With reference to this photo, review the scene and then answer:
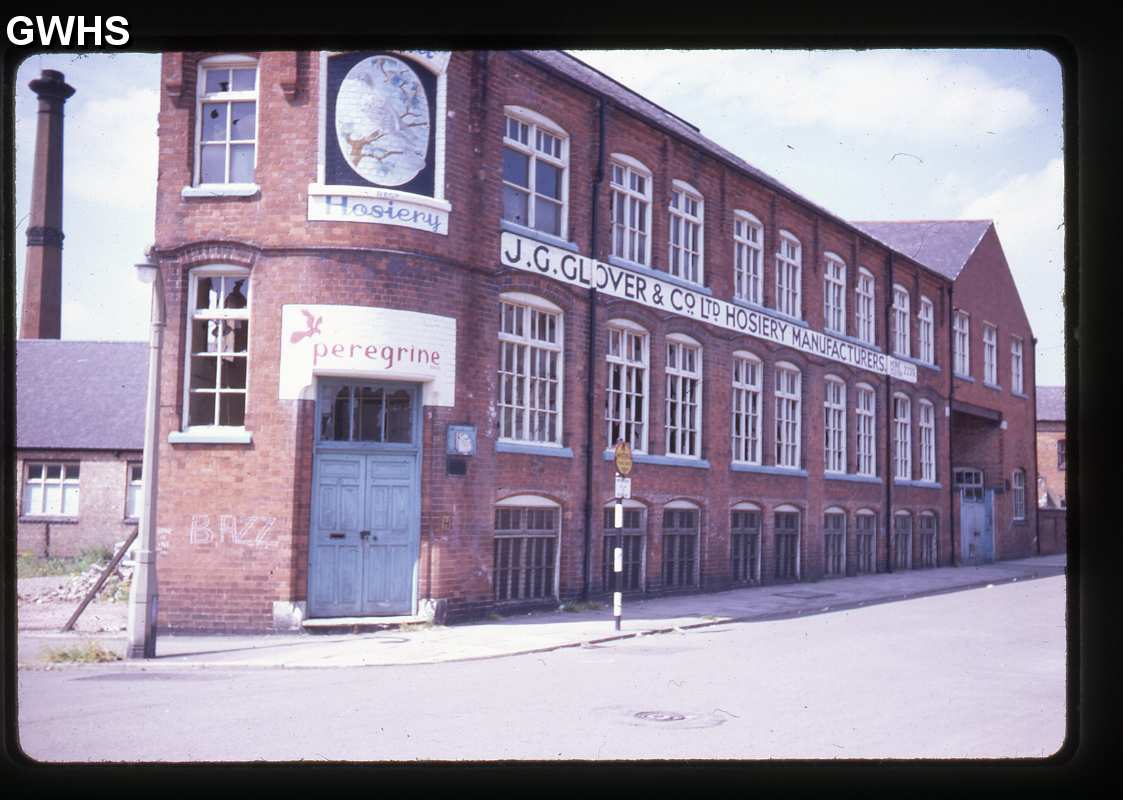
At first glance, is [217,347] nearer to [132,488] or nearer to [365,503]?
[365,503]

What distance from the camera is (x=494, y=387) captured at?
14.9 meters

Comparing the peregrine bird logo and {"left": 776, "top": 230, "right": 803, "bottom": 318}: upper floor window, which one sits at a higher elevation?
{"left": 776, "top": 230, "right": 803, "bottom": 318}: upper floor window

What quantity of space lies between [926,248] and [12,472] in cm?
2963

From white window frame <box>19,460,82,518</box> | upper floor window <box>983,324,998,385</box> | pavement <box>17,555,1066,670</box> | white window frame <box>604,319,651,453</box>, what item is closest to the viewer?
pavement <box>17,555,1066,670</box>

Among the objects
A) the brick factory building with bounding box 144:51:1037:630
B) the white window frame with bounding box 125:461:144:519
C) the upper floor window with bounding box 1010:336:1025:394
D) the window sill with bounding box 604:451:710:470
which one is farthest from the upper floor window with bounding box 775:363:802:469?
the white window frame with bounding box 125:461:144:519

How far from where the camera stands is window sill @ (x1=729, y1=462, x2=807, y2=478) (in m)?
20.6

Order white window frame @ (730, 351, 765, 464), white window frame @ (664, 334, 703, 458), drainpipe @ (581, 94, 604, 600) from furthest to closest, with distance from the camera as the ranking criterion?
white window frame @ (730, 351, 765, 464), white window frame @ (664, 334, 703, 458), drainpipe @ (581, 94, 604, 600)

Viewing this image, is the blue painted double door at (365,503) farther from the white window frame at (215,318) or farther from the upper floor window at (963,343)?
the upper floor window at (963,343)

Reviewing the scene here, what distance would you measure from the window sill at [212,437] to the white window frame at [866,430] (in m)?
16.5

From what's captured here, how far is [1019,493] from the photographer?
1350 inches

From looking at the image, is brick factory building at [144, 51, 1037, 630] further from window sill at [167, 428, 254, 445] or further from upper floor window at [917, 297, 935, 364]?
upper floor window at [917, 297, 935, 364]

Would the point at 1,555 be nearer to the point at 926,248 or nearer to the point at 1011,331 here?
the point at 926,248

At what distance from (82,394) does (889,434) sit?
824 inches

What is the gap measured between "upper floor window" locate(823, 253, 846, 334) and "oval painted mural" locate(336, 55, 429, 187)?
13.2m
